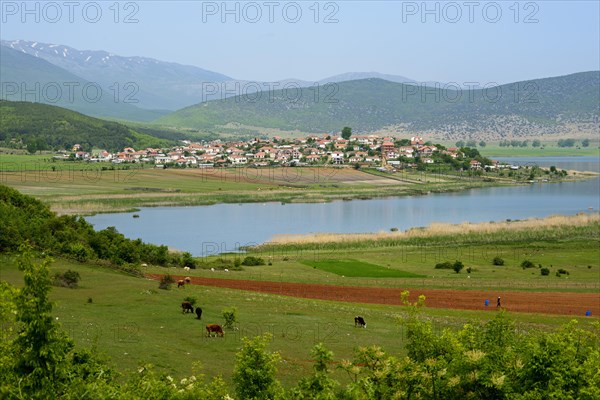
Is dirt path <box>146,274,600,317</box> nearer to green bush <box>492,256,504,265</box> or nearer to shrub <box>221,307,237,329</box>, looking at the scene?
green bush <box>492,256,504,265</box>

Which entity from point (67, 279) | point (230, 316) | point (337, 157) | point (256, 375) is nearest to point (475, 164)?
point (337, 157)

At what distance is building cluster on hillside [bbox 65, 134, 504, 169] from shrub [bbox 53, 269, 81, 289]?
11280 centimetres

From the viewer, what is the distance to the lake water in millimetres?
64562

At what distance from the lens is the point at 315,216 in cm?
8006

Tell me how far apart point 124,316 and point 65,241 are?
14371mm

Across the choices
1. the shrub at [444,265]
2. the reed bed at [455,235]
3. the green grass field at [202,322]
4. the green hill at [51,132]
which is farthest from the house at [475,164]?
the green grass field at [202,322]

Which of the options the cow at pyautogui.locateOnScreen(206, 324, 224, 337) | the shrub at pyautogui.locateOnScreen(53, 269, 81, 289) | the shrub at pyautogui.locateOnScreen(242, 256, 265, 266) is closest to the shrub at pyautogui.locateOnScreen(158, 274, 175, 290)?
the shrub at pyautogui.locateOnScreen(53, 269, 81, 289)

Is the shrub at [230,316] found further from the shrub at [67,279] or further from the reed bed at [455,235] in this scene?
the reed bed at [455,235]

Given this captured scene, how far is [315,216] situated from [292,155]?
80211mm

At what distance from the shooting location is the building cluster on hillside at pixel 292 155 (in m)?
148

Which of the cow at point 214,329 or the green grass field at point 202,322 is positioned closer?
the green grass field at point 202,322

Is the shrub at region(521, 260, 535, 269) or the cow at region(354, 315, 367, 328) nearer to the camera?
the cow at region(354, 315, 367, 328)

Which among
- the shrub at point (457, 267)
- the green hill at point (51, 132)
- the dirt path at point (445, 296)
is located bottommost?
the dirt path at point (445, 296)

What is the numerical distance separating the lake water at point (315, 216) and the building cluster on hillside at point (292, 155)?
4413 centimetres
